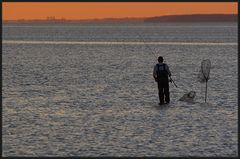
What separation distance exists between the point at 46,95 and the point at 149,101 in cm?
649

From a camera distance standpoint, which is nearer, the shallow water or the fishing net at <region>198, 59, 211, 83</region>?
the shallow water

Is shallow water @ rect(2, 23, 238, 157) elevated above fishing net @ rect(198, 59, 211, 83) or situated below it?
below

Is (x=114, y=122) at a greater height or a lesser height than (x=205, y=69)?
lesser

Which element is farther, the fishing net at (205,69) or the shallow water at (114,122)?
the fishing net at (205,69)

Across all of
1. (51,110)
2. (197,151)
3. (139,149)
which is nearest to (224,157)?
(197,151)

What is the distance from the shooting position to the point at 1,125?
23.6 m

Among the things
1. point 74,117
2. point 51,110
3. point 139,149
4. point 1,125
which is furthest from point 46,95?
point 139,149

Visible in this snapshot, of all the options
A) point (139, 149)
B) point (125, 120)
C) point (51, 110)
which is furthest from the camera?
point (51, 110)

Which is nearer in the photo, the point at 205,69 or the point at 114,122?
the point at 114,122

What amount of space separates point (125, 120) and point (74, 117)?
2.26 m

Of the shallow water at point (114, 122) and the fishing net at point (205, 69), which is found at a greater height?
the fishing net at point (205, 69)

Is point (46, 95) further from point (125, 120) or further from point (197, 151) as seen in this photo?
point (197, 151)

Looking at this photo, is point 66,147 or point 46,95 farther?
point 46,95

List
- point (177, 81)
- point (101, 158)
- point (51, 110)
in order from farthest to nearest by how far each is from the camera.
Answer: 1. point (177, 81)
2. point (51, 110)
3. point (101, 158)
